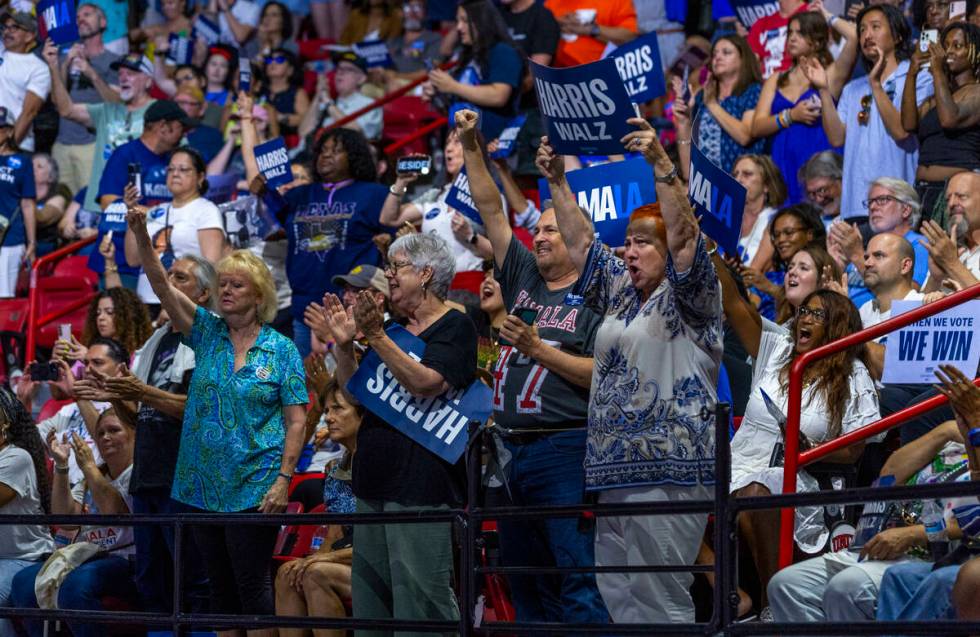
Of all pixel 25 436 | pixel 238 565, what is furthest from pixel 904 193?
pixel 25 436

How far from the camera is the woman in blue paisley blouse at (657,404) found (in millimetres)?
5438

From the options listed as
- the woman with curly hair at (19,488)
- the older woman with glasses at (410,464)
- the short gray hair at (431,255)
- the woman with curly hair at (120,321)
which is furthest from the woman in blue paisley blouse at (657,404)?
the woman with curly hair at (120,321)

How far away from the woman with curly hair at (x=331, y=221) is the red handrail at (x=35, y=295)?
2.16 meters

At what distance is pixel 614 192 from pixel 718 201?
1316 mm

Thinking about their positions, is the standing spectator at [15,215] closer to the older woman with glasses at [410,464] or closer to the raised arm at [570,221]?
the older woman with glasses at [410,464]

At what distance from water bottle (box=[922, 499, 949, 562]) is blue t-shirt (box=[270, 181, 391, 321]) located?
471 centimetres

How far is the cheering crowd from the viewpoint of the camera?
5.57m

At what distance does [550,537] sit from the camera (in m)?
6.09

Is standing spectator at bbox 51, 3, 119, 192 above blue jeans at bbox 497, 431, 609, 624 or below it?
above

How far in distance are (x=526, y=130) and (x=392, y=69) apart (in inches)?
178

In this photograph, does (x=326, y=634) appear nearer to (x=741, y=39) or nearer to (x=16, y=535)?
(x=16, y=535)

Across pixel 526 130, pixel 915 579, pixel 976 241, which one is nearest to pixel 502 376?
pixel 915 579

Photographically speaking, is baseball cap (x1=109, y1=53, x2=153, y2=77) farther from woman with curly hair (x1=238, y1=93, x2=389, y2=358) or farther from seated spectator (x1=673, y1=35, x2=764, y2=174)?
seated spectator (x1=673, y1=35, x2=764, y2=174)

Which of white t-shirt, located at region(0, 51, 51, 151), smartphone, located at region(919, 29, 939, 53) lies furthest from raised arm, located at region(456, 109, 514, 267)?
white t-shirt, located at region(0, 51, 51, 151)
